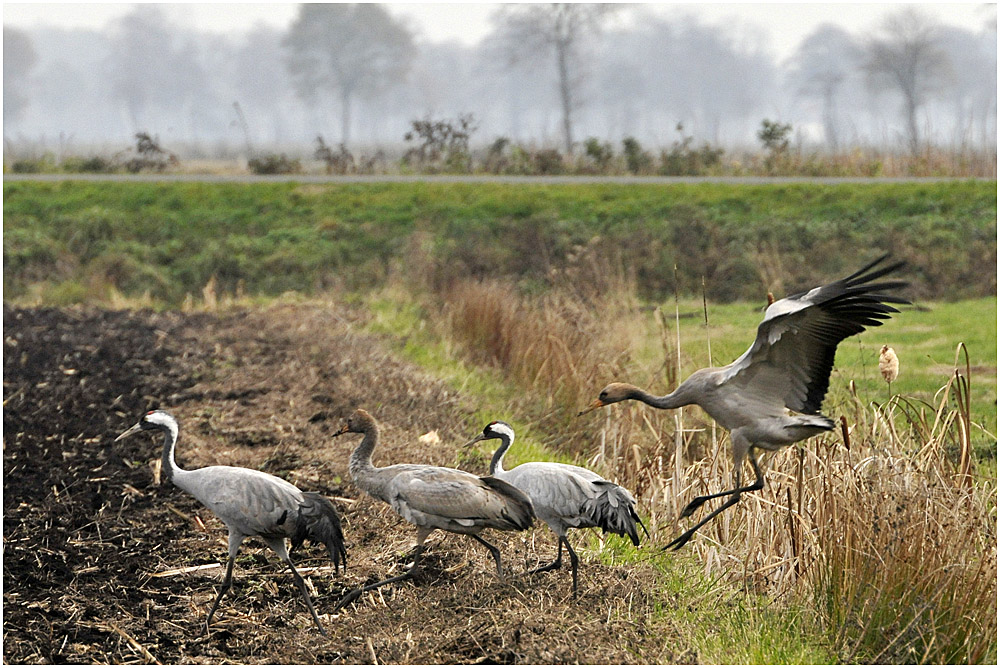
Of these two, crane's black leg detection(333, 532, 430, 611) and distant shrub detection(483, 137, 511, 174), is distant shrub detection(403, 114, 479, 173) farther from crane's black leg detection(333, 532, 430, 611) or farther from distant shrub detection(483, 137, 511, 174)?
crane's black leg detection(333, 532, 430, 611)

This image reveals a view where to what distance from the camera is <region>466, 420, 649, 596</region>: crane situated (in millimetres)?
4430

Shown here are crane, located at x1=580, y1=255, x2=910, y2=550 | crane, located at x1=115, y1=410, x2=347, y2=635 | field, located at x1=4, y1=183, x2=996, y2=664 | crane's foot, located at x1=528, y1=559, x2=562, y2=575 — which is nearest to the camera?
crane, located at x1=580, y1=255, x2=910, y2=550

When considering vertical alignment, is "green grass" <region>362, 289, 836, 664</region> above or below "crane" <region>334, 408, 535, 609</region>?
below

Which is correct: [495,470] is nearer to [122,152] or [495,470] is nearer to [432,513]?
[432,513]

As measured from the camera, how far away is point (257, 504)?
4359 millimetres

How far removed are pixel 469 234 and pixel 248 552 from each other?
1121 cm

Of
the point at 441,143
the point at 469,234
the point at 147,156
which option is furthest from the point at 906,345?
the point at 147,156

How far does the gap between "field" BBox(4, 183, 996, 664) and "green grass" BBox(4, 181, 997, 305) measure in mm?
68

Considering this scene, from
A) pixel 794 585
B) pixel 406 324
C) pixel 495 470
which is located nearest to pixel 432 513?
pixel 495 470

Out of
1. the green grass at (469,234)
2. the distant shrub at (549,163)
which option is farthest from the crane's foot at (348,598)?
the distant shrub at (549,163)

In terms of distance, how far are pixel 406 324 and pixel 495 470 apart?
26.5ft

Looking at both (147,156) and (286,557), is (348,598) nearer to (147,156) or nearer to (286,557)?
(286,557)

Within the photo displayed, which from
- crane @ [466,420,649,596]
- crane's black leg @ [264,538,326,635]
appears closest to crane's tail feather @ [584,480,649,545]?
crane @ [466,420,649,596]

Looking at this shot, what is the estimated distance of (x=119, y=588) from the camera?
522 cm
